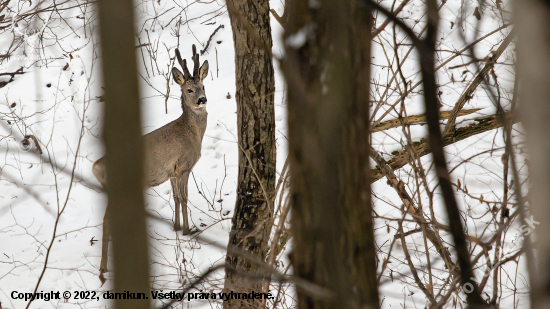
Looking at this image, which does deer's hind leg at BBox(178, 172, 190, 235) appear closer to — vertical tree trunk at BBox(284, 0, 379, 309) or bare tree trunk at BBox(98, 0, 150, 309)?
vertical tree trunk at BBox(284, 0, 379, 309)

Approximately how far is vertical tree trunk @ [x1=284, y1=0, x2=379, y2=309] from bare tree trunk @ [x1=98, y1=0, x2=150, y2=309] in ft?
1.27

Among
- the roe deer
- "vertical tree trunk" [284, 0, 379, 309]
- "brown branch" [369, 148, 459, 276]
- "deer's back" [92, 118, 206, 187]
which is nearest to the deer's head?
the roe deer

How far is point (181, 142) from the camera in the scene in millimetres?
6098

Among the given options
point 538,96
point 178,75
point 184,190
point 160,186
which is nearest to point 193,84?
point 178,75

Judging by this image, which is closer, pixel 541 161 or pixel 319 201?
pixel 541 161

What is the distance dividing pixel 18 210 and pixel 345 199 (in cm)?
739

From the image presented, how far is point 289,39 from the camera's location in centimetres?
97

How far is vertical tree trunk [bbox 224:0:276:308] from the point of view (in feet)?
13.7

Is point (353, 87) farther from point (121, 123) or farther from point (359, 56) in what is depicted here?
point (121, 123)

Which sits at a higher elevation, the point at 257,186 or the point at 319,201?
the point at 257,186

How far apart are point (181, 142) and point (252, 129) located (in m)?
2.03

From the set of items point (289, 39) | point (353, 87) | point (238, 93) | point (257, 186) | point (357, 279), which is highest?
point (238, 93)

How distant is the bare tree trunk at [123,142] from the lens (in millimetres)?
630

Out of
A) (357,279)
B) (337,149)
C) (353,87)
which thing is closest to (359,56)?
(353,87)
